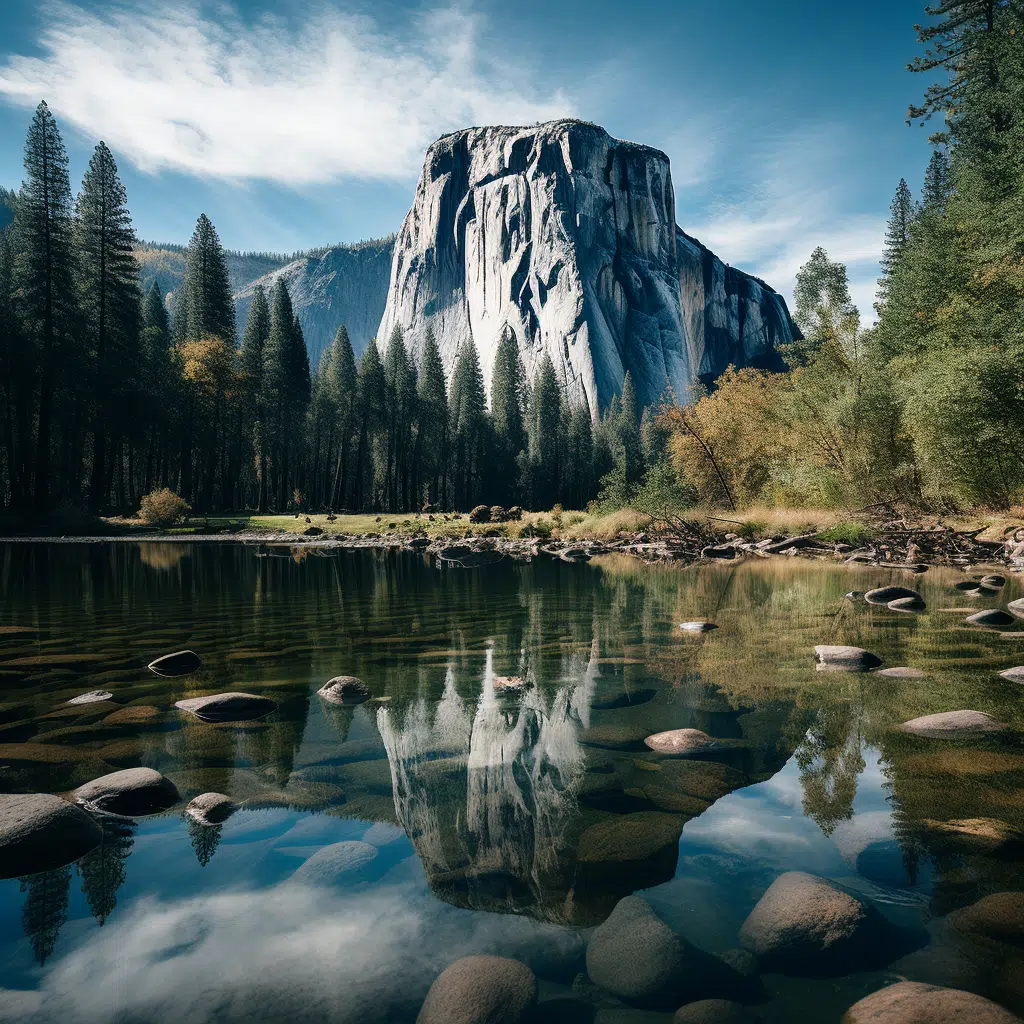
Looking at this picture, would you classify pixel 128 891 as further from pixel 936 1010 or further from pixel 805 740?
pixel 805 740

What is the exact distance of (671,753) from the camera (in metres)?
4.41

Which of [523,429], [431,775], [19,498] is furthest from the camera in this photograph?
[523,429]

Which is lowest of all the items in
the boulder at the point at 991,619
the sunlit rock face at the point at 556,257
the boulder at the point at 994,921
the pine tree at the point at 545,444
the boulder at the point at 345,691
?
the boulder at the point at 994,921

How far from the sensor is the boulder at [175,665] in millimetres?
6659

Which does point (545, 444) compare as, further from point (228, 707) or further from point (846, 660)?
point (228, 707)

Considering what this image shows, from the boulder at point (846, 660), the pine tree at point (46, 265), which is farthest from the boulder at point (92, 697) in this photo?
the pine tree at point (46, 265)

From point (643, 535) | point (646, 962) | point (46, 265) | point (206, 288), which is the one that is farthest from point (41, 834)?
point (206, 288)

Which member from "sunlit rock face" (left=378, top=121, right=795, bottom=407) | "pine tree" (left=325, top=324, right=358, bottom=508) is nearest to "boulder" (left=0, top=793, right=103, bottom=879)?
"pine tree" (left=325, top=324, right=358, bottom=508)

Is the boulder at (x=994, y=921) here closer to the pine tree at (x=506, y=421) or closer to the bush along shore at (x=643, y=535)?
the bush along shore at (x=643, y=535)

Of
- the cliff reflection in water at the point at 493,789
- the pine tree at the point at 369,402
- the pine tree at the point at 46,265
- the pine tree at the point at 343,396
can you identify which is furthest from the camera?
the pine tree at the point at 369,402

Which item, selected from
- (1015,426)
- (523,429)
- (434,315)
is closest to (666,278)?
(434,315)

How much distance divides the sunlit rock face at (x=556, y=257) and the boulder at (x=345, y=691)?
9961 cm

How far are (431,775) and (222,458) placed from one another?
49.1m

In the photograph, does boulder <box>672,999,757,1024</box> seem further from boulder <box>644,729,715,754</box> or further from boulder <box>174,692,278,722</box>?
boulder <box>174,692,278,722</box>
